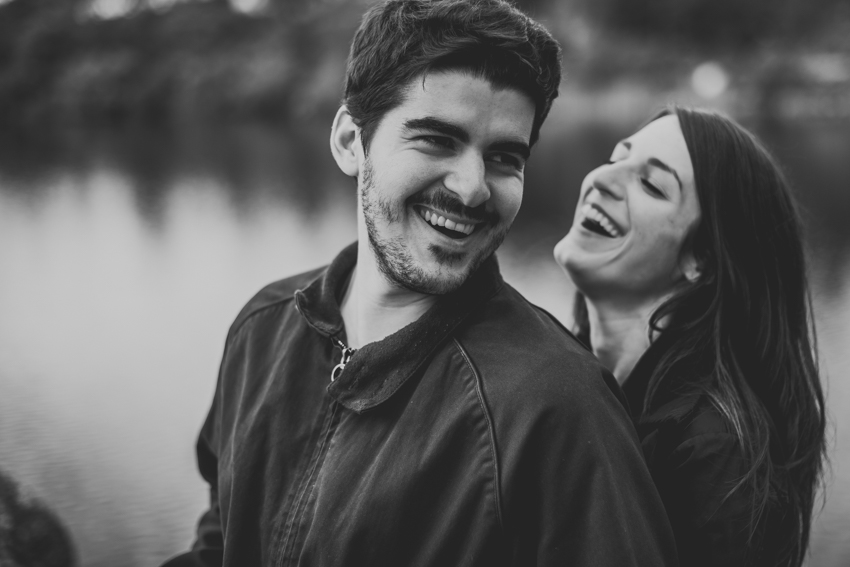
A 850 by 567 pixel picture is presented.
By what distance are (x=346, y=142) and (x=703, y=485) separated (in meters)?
1.33

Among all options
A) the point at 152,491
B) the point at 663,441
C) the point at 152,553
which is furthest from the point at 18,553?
the point at 663,441

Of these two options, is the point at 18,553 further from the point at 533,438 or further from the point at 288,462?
the point at 533,438

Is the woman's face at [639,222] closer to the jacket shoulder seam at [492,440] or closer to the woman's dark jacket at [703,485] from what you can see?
the woman's dark jacket at [703,485]

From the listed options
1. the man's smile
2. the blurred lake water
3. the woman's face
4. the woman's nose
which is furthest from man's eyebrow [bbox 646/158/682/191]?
the blurred lake water

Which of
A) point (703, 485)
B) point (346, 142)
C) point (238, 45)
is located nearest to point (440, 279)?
point (346, 142)

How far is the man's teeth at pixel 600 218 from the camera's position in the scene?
2783 millimetres

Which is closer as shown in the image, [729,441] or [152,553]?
[729,441]

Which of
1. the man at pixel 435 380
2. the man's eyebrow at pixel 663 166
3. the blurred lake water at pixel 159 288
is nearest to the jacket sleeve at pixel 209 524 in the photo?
the man at pixel 435 380

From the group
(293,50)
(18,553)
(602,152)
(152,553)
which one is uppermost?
(293,50)

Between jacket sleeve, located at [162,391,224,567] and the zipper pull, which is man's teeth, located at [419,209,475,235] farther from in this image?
jacket sleeve, located at [162,391,224,567]

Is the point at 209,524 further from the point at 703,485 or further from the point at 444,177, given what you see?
the point at 703,485

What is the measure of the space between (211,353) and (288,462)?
32.3 ft

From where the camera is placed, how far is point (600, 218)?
2.82 metres

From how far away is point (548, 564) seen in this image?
161 cm
